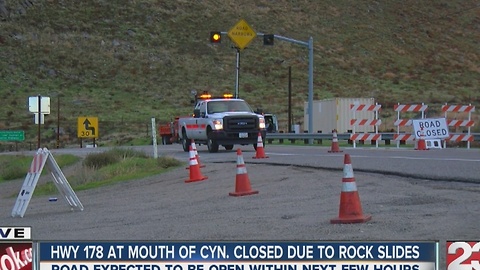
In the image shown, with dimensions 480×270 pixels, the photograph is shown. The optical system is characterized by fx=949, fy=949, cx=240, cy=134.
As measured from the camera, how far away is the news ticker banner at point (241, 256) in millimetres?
6559

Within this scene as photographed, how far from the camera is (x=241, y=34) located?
45781 mm

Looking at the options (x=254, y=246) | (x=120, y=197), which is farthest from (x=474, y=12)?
(x=254, y=246)

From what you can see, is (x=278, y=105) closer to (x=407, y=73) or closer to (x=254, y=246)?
(x=407, y=73)

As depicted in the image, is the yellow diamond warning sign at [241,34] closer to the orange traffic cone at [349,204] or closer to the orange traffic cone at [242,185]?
the orange traffic cone at [242,185]

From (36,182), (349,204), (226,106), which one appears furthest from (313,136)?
(349,204)

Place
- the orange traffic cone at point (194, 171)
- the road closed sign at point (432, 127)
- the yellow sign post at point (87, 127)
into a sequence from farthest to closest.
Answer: the yellow sign post at point (87, 127) < the road closed sign at point (432, 127) < the orange traffic cone at point (194, 171)

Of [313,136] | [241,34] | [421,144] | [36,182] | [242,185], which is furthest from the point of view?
[241,34]

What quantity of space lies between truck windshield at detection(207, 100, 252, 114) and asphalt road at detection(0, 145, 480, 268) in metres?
8.94

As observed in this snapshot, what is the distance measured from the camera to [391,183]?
55.7 ft

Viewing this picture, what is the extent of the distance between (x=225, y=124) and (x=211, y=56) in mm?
45759

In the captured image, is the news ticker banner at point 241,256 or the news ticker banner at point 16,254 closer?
the news ticker banner at point 241,256

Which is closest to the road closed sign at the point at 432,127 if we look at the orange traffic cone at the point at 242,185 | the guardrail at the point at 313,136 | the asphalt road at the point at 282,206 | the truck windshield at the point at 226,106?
the guardrail at the point at 313,136

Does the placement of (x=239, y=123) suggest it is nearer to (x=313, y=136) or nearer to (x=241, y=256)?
(x=313, y=136)

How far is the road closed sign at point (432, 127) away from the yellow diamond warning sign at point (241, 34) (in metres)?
15.1
